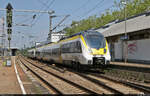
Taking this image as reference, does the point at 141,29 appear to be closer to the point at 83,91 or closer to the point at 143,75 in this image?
the point at 143,75

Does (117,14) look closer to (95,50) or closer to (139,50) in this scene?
(139,50)

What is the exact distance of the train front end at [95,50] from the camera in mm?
14414

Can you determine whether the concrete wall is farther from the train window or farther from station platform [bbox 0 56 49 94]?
station platform [bbox 0 56 49 94]

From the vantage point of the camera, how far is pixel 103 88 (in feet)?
31.5

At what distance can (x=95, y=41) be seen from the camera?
15.2 m

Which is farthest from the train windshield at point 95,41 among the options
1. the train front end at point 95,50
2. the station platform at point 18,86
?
the station platform at point 18,86

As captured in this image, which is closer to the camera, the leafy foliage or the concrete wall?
the concrete wall

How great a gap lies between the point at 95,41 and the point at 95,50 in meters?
0.86

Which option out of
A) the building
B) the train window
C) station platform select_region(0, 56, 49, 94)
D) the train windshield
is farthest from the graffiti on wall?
station platform select_region(0, 56, 49, 94)

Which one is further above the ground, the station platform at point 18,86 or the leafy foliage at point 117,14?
the leafy foliage at point 117,14

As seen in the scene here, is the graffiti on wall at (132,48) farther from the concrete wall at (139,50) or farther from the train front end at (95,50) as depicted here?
the train front end at (95,50)

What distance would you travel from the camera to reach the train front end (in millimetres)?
14414

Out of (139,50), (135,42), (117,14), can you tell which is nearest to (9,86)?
(139,50)

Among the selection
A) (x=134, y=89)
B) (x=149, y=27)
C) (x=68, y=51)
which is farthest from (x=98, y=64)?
(x=149, y=27)
